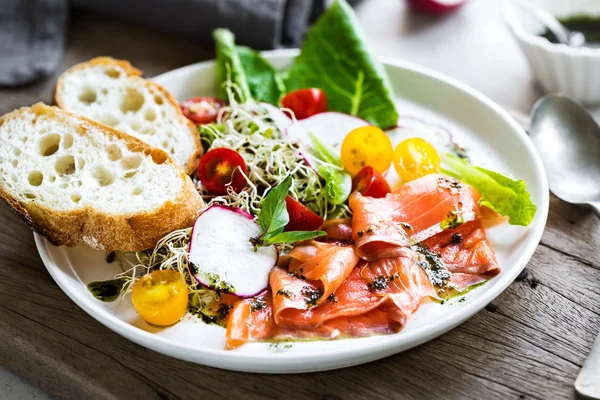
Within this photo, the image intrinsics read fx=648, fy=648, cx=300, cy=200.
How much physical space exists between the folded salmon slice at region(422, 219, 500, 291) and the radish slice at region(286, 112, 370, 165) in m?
0.73

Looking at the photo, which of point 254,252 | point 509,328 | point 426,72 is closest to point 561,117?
point 426,72

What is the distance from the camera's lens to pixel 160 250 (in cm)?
275

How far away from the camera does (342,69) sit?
366 cm

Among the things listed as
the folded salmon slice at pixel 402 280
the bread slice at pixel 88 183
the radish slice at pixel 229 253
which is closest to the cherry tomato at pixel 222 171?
the bread slice at pixel 88 183

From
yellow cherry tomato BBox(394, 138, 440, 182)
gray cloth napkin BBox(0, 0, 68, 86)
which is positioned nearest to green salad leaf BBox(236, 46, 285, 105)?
yellow cherry tomato BBox(394, 138, 440, 182)

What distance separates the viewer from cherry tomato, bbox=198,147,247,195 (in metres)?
2.94

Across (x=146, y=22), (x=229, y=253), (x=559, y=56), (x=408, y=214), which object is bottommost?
(x=146, y=22)

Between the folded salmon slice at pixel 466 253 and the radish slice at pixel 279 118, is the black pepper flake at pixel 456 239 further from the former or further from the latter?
the radish slice at pixel 279 118

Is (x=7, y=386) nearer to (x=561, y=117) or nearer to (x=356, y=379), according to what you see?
(x=356, y=379)

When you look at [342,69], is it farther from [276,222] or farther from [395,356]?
[395,356]

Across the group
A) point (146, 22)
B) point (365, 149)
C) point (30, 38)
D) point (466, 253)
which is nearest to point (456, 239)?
point (466, 253)

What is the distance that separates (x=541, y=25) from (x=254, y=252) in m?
2.73

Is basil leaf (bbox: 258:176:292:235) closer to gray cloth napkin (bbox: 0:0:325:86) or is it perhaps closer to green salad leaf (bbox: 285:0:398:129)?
green salad leaf (bbox: 285:0:398:129)

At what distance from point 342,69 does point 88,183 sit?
1595mm
